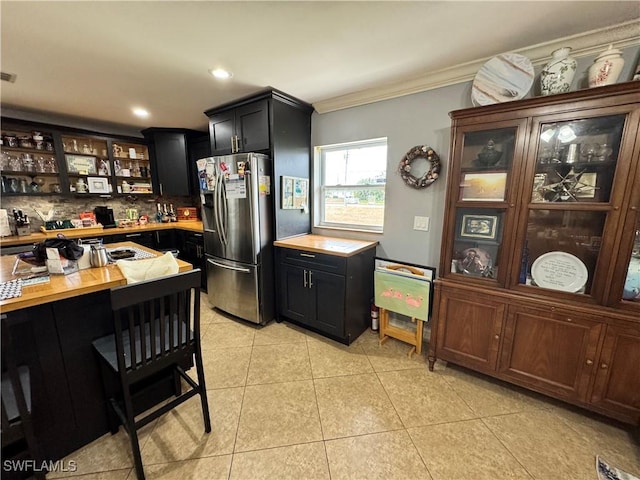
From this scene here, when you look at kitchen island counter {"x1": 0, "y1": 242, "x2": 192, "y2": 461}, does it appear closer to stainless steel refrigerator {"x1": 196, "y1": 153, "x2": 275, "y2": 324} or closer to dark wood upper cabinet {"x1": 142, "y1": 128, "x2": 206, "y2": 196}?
stainless steel refrigerator {"x1": 196, "y1": 153, "x2": 275, "y2": 324}

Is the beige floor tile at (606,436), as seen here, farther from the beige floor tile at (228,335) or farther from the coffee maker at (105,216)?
the coffee maker at (105,216)

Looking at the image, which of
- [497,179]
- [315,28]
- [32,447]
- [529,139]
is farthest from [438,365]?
[315,28]

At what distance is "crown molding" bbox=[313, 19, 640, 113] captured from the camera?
1.54m

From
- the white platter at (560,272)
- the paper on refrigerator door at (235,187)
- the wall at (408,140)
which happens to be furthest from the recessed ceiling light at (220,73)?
the white platter at (560,272)

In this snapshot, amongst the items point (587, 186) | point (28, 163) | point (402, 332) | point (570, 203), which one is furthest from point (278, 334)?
point (28, 163)

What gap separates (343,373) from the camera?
2.03 meters

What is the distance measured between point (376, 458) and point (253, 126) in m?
2.83

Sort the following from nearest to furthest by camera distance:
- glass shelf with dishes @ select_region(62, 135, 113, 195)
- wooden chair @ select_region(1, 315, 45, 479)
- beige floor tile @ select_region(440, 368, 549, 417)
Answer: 1. wooden chair @ select_region(1, 315, 45, 479)
2. beige floor tile @ select_region(440, 368, 549, 417)
3. glass shelf with dishes @ select_region(62, 135, 113, 195)

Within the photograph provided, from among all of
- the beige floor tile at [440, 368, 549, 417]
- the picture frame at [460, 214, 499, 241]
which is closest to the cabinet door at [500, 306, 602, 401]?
the beige floor tile at [440, 368, 549, 417]

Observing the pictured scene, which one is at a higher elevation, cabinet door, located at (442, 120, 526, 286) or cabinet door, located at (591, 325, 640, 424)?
cabinet door, located at (442, 120, 526, 286)

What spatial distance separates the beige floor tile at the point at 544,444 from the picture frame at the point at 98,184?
502cm

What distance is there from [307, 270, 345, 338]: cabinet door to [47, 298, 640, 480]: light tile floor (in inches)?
14.2

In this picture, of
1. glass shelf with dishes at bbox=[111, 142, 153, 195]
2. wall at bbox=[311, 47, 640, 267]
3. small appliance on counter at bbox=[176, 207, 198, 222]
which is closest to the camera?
wall at bbox=[311, 47, 640, 267]

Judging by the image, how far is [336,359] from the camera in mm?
2203
